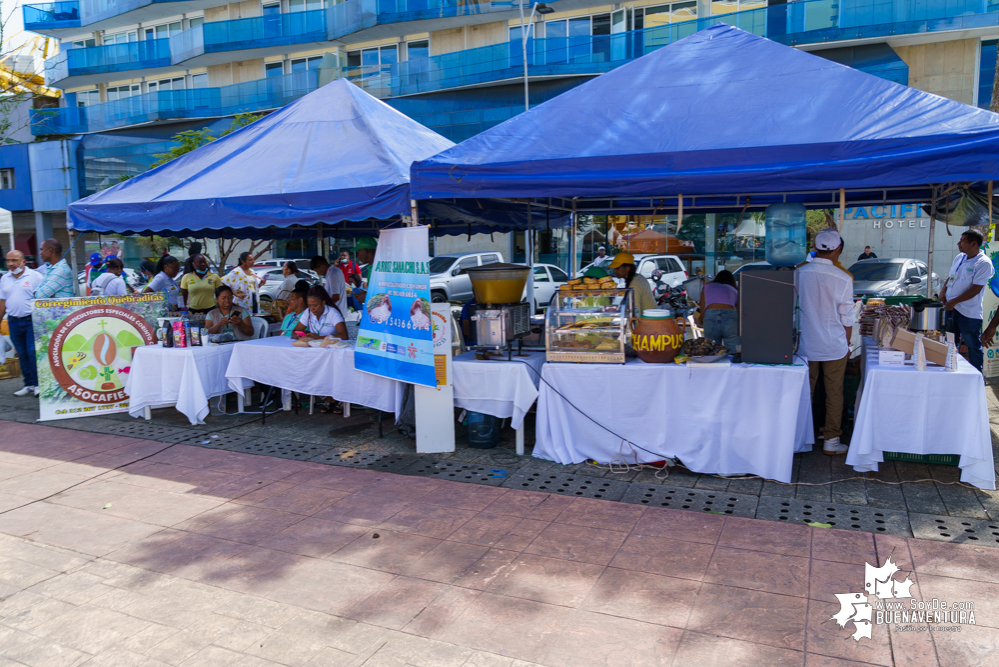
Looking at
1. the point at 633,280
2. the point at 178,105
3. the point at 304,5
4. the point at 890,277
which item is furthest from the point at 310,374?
the point at 178,105

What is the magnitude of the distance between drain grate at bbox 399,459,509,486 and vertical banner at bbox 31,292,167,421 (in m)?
3.87

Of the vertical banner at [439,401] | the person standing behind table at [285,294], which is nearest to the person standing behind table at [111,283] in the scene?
the person standing behind table at [285,294]

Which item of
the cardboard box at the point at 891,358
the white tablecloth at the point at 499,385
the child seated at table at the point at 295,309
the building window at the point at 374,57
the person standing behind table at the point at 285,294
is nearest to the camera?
the cardboard box at the point at 891,358

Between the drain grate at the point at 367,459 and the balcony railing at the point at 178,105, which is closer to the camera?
the drain grate at the point at 367,459

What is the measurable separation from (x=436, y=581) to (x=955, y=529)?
3170 millimetres

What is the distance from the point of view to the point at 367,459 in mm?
5992

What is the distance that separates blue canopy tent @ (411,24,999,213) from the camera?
458cm

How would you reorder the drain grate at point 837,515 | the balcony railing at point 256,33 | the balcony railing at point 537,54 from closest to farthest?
the drain grate at point 837,515, the balcony railing at point 537,54, the balcony railing at point 256,33

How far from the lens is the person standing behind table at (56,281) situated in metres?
8.10

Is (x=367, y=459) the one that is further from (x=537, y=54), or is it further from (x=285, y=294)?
(x=537, y=54)

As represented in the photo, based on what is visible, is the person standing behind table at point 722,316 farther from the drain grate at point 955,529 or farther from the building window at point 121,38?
the building window at point 121,38

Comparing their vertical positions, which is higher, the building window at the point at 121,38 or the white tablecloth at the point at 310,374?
the building window at the point at 121,38

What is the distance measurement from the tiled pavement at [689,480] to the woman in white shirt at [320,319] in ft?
3.10

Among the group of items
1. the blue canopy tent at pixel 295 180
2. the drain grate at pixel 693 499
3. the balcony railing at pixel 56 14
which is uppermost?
the balcony railing at pixel 56 14
